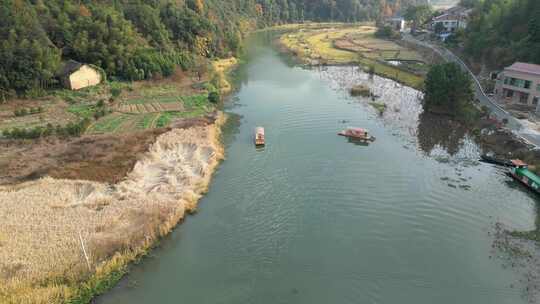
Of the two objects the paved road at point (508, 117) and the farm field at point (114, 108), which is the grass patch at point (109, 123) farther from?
the paved road at point (508, 117)

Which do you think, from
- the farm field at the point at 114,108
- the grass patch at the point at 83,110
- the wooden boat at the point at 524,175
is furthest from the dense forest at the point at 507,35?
the grass patch at the point at 83,110

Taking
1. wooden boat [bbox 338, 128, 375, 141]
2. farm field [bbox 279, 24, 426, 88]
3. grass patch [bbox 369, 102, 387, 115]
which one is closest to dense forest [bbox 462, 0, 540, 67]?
farm field [bbox 279, 24, 426, 88]

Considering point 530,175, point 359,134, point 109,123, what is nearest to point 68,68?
point 109,123

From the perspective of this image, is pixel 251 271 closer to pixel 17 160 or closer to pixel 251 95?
pixel 17 160

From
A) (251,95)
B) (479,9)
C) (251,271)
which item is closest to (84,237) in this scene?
(251,271)

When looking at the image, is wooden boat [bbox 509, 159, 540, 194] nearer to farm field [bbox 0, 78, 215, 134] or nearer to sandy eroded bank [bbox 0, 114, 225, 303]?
sandy eroded bank [bbox 0, 114, 225, 303]
